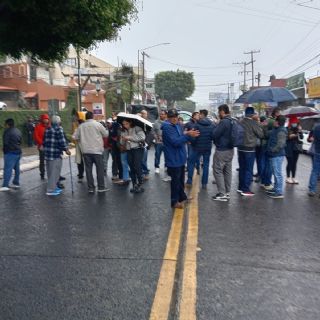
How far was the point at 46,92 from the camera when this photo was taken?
39719 millimetres

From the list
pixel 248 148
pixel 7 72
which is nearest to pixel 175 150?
pixel 248 148

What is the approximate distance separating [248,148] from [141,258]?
4.52m

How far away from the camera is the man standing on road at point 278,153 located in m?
8.68

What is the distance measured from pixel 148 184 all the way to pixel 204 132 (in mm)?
1835

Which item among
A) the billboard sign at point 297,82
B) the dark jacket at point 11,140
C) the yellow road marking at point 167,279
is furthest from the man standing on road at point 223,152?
the billboard sign at point 297,82

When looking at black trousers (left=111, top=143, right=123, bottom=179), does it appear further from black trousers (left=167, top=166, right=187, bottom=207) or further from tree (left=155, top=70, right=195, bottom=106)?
tree (left=155, top=70, right=195, bottom=106)

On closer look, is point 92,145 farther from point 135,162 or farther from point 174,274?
point 174,274

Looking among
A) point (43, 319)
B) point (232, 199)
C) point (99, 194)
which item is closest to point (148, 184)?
point (99, 194)

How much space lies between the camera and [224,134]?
8.47 metres

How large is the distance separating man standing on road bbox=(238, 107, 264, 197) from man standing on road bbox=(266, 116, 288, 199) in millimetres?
319

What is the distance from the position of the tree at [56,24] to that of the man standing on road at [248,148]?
128 inches

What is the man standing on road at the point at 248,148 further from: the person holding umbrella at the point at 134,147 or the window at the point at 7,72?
the window at the point at 7,72

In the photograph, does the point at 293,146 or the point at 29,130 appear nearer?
the point at 293,146

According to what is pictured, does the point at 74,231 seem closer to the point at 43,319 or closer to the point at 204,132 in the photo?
the point at 43,319
